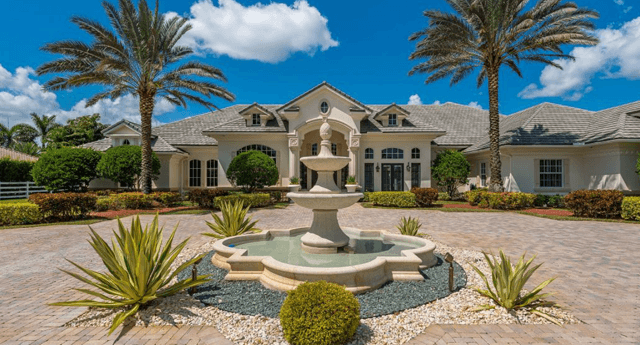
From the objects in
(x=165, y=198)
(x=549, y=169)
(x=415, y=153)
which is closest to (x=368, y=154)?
(x=415, y=153)

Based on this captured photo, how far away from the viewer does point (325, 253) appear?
23.1 feet

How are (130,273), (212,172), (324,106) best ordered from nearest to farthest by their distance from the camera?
(130,273) < (324,106) < (212,172)

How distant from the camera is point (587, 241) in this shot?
9648 millimetres

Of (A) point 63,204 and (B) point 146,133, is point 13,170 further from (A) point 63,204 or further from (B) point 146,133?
(A) point 63,204

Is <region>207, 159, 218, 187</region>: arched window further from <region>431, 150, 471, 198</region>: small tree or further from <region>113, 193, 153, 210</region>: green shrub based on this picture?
<region>431, 150, 471, 198</region>: small tree

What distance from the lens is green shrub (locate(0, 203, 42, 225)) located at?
1307cm

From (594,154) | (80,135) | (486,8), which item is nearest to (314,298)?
(486,8)

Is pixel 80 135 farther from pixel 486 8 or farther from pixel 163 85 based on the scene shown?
pixel 486 8

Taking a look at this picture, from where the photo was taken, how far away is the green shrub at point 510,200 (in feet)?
57.4

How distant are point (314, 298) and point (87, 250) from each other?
8.38 meters

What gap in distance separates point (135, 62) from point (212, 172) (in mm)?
10532

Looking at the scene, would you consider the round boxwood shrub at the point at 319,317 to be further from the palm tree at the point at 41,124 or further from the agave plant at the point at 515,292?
the palm tree at the point at 41,124

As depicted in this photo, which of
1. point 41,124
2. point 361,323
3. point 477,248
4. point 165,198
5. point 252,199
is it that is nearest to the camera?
point 361,323

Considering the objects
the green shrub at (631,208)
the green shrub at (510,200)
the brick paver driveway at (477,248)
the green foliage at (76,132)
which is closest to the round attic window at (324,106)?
the brick paver driveway at (477,248)
